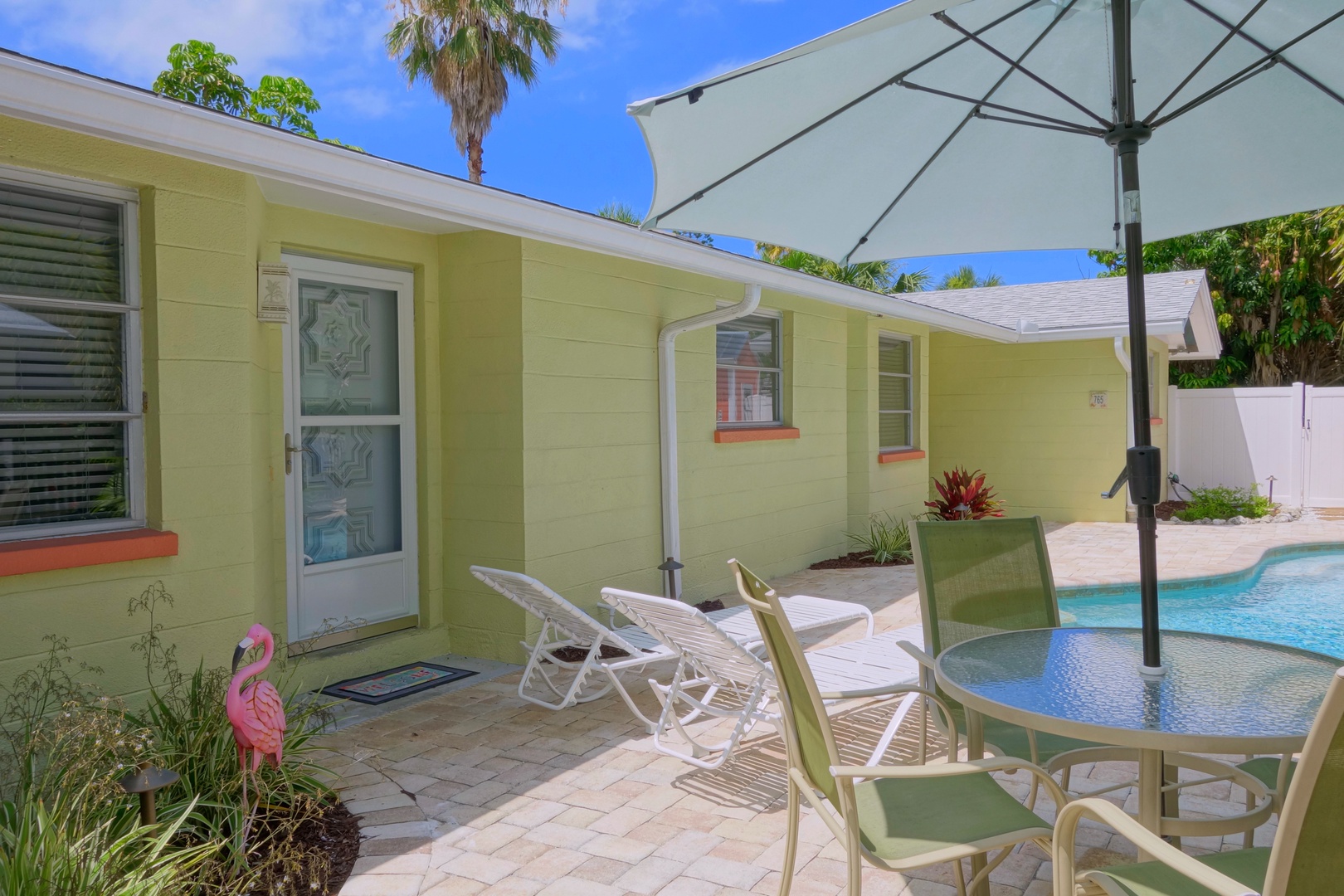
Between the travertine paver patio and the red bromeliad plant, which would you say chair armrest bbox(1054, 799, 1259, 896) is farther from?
the red bromeliad plant

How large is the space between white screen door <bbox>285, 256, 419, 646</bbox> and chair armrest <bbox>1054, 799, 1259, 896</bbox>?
4039 millimetres

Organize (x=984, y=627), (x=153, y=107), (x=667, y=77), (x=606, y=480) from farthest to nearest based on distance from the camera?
(x=667, y=77) → (x=606, y=480) → (x=984, y=627) → (x=153, y=107)

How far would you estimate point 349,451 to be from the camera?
5477mm

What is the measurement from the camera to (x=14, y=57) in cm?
297

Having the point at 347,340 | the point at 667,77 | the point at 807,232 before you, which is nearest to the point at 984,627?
the point at 807,232

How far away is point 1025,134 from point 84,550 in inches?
151

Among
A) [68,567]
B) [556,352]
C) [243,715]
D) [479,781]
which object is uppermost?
[556,352]

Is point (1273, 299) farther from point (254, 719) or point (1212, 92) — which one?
point (254, 719)

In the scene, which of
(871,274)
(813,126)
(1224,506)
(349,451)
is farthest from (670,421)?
(871,274)

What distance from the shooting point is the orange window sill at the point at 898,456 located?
34.2ft

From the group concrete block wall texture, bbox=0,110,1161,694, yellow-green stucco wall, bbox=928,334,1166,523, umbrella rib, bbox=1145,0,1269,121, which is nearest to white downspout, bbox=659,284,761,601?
concrete block wall texture, bbox=0,110,1161,694

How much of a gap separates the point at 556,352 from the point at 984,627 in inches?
126

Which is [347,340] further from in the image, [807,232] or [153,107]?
[807,232]

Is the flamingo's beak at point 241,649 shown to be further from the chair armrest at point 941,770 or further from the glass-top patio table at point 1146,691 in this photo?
the glass-top patio table at point 1146,691
